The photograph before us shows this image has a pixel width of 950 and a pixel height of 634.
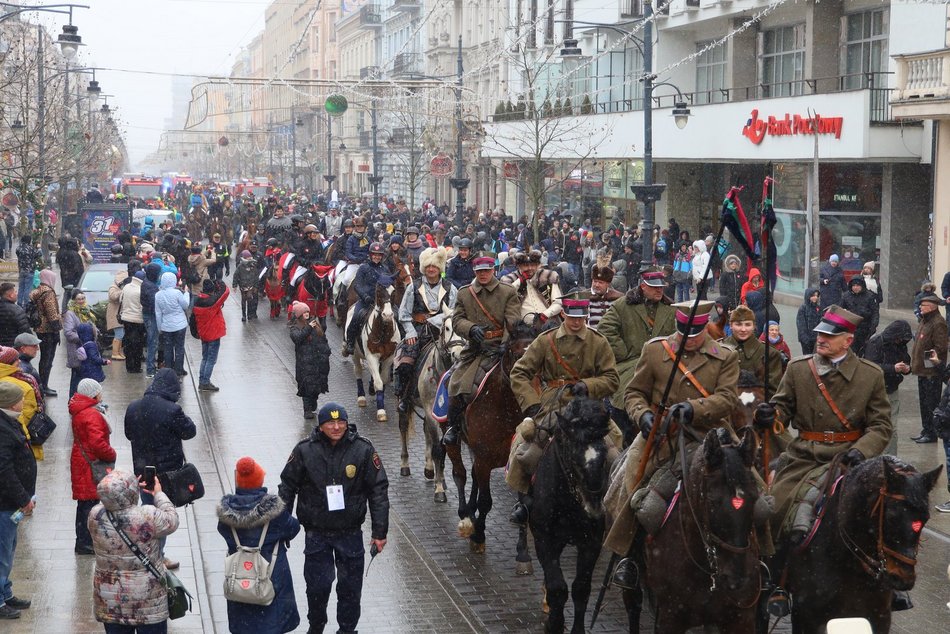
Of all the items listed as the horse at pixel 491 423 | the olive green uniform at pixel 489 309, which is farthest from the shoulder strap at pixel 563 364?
the olive green uniform at pixel 489 309

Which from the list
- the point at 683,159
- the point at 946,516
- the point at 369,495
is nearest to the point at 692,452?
the point at 369,495

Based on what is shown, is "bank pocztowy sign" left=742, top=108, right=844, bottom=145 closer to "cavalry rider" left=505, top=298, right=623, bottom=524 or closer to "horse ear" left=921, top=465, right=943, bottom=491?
"cavalry rider" left=505, top=298, right=623, bottom=524

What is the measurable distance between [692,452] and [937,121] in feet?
69.6

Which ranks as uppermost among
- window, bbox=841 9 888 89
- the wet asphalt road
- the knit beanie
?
window, bbox=841 9 888 89

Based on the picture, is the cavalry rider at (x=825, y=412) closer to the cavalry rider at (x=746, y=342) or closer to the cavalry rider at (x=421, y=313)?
the cavalry rider at (x=746, y=342)

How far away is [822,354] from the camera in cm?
869

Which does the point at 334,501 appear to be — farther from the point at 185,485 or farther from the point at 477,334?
the point at 477,334

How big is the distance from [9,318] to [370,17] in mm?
66036

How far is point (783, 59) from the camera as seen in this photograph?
1406 inches

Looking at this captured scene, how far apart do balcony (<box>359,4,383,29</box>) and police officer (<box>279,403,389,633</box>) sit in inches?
2868

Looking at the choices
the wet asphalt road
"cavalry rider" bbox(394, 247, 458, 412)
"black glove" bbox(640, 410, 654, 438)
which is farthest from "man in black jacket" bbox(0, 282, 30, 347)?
"black glove" bbox(640, 410, 654, 438)

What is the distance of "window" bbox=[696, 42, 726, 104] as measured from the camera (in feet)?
129

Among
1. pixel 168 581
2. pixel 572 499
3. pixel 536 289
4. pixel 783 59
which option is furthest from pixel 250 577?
pixel 783 59

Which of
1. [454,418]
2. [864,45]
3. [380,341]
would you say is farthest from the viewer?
[864,45]
